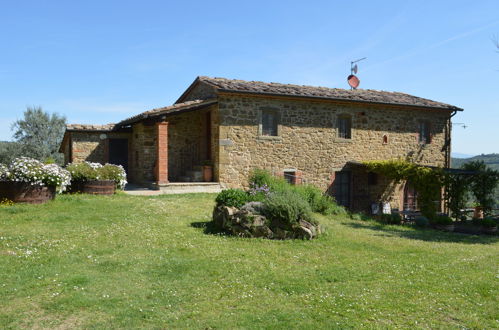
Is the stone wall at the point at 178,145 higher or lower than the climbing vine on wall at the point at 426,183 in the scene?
higher

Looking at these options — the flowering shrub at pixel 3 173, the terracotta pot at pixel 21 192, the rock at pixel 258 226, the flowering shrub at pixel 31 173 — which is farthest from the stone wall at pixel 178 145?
the rock at pixel 258 226

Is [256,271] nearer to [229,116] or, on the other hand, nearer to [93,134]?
[229,116]

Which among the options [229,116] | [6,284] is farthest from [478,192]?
[6,284]

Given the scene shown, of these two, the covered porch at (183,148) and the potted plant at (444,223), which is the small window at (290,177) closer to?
the covered porch at (183,148)

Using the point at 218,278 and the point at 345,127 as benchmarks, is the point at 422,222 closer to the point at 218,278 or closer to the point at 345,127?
the point at 345,127

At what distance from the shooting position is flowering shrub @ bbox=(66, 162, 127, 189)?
12000 millimetres

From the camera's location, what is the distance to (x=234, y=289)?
5.11 m

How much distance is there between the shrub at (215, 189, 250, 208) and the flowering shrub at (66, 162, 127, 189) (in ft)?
16.5

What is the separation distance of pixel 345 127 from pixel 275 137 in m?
3.91

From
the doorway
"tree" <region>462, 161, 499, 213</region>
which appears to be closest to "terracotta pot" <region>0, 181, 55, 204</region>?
the doorway

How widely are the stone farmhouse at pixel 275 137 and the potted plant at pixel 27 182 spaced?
13.4ft

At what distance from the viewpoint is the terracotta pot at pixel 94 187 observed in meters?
11.9

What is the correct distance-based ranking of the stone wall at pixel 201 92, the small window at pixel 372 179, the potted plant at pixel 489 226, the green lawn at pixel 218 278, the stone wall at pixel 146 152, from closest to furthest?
the green lawn at pixel 218 278, the potted plant at pixel 489 226, the stone wall at pixel 201 92, the stone wall at pixel 146 152, the small window at pixel 372 179

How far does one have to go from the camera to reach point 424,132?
1934 centimetres
